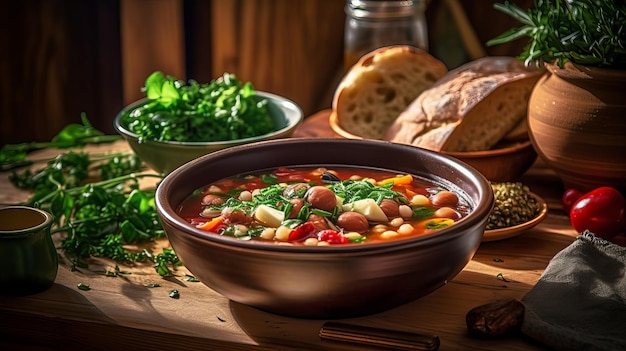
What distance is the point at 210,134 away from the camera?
2682 millimetres

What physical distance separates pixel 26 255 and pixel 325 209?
678mm

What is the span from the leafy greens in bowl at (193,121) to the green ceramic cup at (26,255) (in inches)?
22.2

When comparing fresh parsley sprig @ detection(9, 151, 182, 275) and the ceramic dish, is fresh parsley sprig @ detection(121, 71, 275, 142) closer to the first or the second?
fresh parsley sprig @ detection(9, 151, 182, 275)

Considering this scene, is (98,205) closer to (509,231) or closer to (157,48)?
(509,231)

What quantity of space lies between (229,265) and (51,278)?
0.54 metres

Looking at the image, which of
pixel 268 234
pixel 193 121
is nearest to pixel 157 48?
pixel 193 121

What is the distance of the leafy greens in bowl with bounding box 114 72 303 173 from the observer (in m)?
2.62

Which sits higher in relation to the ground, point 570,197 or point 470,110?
point 470,110

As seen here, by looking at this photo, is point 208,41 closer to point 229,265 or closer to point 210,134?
point 210,134

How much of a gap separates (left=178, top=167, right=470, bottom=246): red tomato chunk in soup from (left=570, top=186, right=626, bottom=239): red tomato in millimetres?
415

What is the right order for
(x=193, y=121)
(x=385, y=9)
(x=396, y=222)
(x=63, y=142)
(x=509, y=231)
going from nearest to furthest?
(x=396, y=222) → (x=509, y=231) → (x=193, y=121) → (x=63, y=142) → (x=385, y=9)

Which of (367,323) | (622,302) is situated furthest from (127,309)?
(622,302)

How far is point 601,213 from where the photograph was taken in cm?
231

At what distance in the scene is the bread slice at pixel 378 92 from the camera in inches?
117
